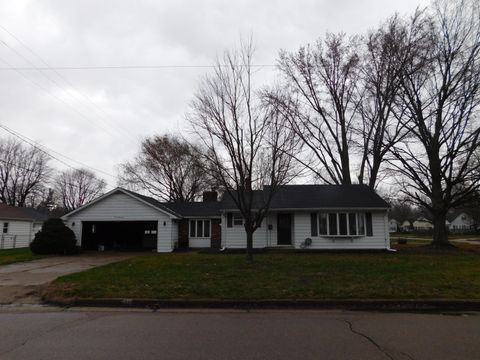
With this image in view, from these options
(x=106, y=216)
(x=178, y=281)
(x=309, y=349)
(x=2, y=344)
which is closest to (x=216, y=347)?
(x=309, y=349)

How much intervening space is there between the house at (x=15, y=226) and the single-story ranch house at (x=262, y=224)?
1061 cm

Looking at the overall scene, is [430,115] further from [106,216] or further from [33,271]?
[33,271]

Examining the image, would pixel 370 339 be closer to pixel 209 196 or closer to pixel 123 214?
pixel 123 214

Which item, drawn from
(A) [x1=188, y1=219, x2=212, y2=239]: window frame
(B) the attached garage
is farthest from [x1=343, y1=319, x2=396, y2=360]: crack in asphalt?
(A) [x1=188, y1=219, x2=212, y2=239]: window frame

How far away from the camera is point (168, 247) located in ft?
81.9

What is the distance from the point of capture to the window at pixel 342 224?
22922 mm

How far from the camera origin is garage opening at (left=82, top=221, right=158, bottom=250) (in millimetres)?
28469

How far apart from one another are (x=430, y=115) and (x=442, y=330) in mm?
23049

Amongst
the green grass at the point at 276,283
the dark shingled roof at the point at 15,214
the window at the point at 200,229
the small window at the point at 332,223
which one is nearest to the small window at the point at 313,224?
the small window at the point at 332,223

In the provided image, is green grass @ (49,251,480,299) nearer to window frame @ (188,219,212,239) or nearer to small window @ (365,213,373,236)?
small window @ (365,213,373,236)

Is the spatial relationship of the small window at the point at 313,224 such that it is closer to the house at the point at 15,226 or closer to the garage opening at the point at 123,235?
the garage opening at the point at 123,235

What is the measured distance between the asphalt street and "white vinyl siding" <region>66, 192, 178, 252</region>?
1731cm

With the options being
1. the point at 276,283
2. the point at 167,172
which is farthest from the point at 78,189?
the point at 276,283

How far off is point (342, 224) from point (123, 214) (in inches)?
563
